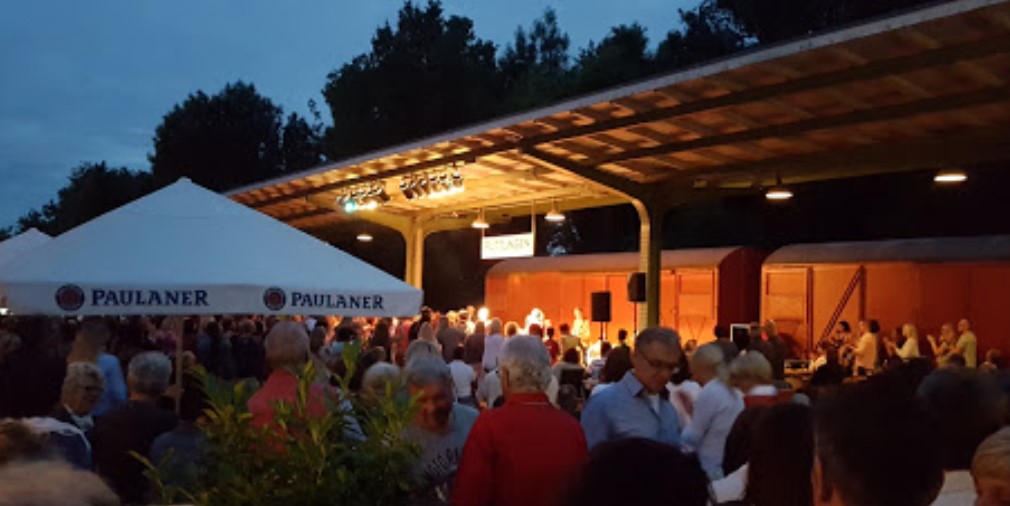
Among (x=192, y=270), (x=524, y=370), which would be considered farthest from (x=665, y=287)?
(x=524, y=370)

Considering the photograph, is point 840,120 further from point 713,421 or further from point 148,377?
point 148,377

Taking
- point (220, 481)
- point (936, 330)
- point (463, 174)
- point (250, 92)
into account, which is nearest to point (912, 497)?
point (220, 481)

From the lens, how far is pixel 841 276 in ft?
58.3

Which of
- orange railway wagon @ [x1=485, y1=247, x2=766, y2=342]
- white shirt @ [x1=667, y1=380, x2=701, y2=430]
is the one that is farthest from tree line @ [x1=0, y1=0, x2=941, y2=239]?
white shirt @ [x1=667, y1=380, x2=701, y2=430]

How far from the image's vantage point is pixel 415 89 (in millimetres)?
44156

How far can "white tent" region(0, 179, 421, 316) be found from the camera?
5629 millimetres

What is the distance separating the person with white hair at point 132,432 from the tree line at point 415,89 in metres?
25.2

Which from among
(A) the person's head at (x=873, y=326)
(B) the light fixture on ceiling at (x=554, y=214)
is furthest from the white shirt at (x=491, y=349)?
(A) the person's head at (x=873, y=326)

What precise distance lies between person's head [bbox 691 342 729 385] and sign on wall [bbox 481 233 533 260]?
35.4 ft

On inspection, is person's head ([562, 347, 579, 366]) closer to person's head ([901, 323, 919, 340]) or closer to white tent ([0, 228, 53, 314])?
white tent ([0, 228, 53, 314])

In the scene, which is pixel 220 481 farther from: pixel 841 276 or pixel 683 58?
pixel 683 58

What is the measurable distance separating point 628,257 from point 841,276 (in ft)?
17.1

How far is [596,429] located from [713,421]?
1.11 m

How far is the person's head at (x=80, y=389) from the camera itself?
5.36 meters
